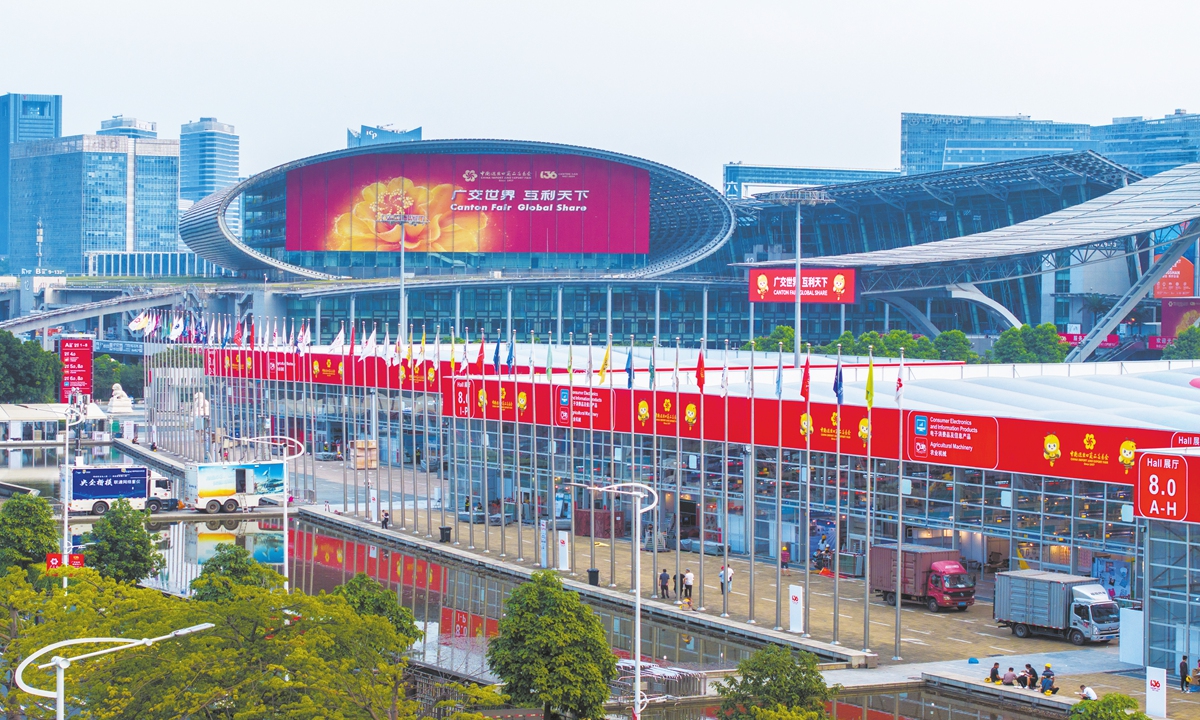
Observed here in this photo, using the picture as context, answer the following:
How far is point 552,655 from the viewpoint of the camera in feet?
127

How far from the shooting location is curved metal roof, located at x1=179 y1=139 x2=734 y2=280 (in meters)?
181

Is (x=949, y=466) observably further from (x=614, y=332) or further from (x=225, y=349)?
(x=614, y=332)

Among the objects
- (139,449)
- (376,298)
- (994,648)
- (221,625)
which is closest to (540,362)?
(139,449)

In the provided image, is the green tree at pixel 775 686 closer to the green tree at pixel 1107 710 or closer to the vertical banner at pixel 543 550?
the green tree at pixel 1107 710

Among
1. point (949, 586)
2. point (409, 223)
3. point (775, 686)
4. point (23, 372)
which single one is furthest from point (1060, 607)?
point (409, 223)

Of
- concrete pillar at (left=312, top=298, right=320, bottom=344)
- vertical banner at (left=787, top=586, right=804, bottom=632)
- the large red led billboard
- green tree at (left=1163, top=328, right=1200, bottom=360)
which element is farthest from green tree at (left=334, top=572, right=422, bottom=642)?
the large red led billboard

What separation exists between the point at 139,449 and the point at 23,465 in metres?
7.80

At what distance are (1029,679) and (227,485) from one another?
43.7 meters

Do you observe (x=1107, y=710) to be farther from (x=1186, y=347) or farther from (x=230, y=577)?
(x=1186, y=347)

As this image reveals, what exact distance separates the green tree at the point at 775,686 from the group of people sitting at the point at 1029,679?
9.96 meters

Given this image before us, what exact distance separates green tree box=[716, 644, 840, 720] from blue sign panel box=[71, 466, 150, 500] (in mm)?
44444

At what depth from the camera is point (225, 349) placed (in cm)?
10712

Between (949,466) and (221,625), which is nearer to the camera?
(221,625)

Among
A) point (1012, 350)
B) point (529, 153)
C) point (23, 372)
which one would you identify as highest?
point (529, 153)
